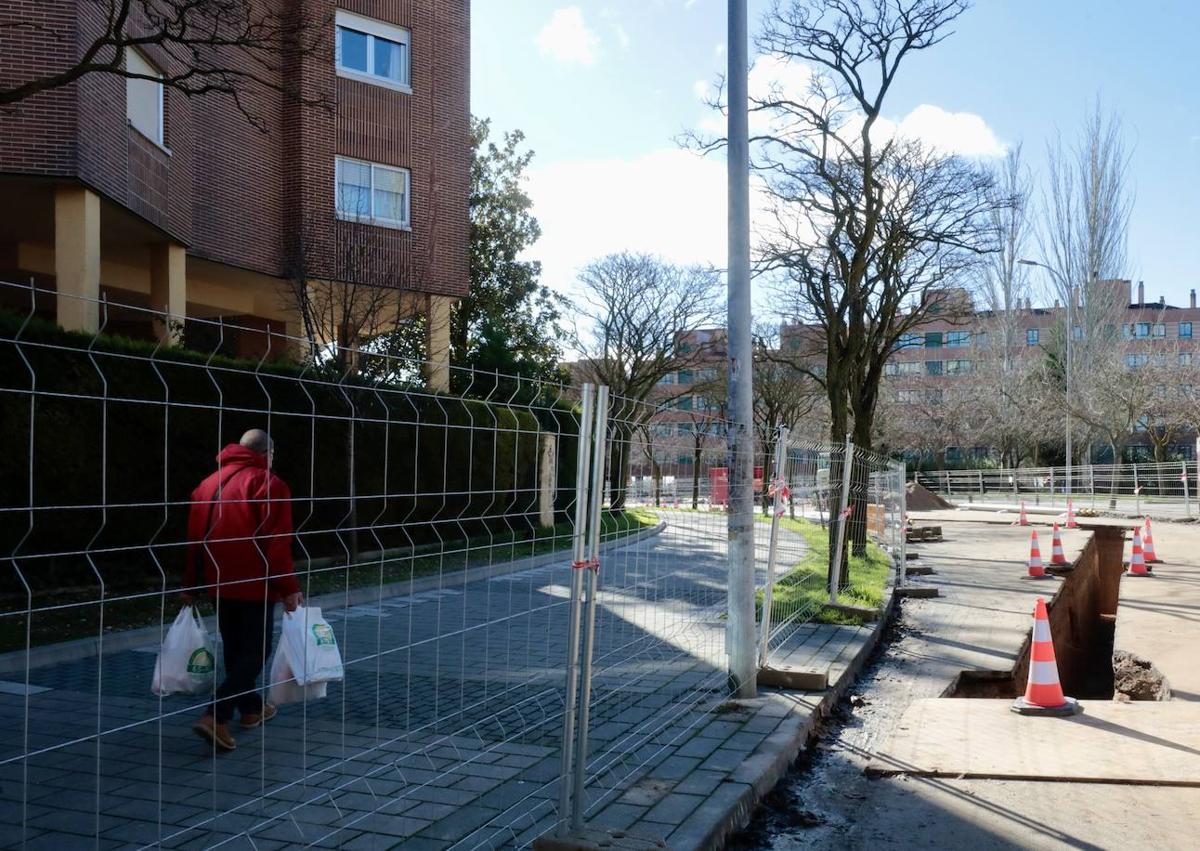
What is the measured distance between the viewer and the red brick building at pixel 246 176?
14133 mm

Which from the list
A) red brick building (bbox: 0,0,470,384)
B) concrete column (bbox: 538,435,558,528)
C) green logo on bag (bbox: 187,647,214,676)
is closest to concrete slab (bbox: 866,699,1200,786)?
concrete column (bbox: 538,435,558,528)

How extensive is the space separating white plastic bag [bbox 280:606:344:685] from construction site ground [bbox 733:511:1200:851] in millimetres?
2006

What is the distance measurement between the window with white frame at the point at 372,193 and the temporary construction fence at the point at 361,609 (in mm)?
12483

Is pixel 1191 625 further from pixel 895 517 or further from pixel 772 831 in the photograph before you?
pixel 772 831

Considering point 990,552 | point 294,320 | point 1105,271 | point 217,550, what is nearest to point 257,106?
point 294,320

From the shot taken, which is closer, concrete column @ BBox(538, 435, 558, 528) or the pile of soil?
concrete column @ BBox(538, 435, 558, 528)

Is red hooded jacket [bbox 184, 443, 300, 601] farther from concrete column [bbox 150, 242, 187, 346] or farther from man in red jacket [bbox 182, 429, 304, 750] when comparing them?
concrete column [bbox 150, 242, 187, 346]

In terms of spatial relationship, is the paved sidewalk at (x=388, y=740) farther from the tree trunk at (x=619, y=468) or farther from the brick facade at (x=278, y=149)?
the brick facade at (x=278, y=149)

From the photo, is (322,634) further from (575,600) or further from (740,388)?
(740,388)

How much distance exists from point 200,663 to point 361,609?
20.6 feet

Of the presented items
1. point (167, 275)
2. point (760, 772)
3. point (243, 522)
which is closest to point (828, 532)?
point (760, 772)

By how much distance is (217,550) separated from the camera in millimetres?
4832

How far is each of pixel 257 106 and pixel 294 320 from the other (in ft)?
13.9

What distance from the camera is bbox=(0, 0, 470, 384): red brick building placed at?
14.1 m
